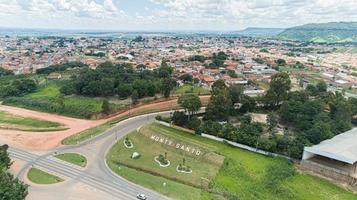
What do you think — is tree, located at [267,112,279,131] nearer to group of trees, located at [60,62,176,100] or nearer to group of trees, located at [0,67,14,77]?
group of trees, located at [60,62,176,100]

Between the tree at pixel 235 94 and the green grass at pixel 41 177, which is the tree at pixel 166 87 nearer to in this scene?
the tree at pixel 235 94

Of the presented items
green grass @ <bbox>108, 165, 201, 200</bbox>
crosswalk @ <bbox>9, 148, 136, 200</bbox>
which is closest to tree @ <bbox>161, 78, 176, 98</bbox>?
green grass @ <bbox>108, 165, 201, 200</bbox>

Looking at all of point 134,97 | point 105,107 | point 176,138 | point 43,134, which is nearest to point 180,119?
point 176,138

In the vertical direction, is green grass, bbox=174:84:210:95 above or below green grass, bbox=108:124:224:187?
above

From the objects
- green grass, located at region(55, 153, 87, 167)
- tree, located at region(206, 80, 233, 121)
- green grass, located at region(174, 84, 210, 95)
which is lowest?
green grass, located at region(55, 153, 87, 167)

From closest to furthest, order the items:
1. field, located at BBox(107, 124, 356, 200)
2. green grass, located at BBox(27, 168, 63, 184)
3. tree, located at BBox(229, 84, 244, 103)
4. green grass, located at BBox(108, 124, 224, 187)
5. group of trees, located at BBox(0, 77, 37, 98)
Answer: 1. field, located at BBox(107, 124, 356, 200)
2. green grass, located at BBox(27, 168, 63, 184)
3. green grass, located at BBox(108, 124, 224, 187)
4. tree, located at BBox(229, 84, 244, 103)
5. group of trees, located at BBox(0, 77, 37, 98)
